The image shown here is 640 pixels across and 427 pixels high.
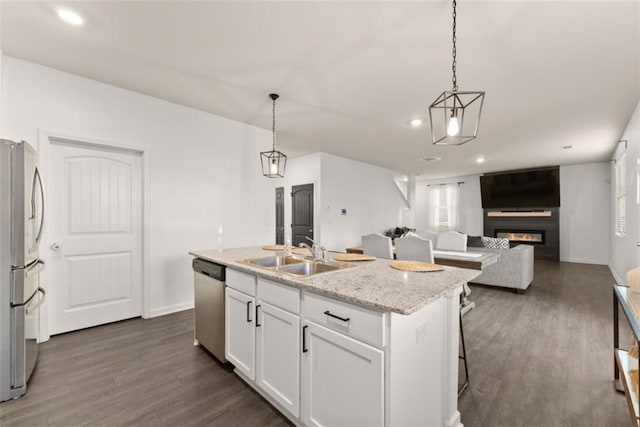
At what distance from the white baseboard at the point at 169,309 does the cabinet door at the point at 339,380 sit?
8.47 feet

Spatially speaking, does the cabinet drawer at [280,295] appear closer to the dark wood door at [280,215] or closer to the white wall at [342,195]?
the white wall at [342,195]

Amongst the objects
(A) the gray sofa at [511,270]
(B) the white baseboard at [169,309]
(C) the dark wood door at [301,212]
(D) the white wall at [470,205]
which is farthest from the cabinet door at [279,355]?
(D) the white wall at [470,205]

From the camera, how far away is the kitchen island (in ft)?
4.00

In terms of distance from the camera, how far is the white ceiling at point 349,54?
6.25ft

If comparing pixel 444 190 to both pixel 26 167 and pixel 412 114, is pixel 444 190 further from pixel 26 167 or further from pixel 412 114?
pixel 26 167

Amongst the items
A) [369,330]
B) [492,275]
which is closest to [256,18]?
[369,330]

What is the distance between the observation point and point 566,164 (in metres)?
7.39

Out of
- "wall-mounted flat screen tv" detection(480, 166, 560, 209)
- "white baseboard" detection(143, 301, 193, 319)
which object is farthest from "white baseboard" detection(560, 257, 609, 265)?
"white baseboard" detection(143, 301, 193, 319)

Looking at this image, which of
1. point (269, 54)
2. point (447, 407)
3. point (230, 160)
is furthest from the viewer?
point (230, 160)

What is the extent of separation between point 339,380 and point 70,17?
2.97 metres

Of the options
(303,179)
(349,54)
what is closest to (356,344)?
(349,54)

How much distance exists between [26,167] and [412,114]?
3899 mm

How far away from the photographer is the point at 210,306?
237 cm

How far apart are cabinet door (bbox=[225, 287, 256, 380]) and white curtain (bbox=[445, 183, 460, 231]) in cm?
894
